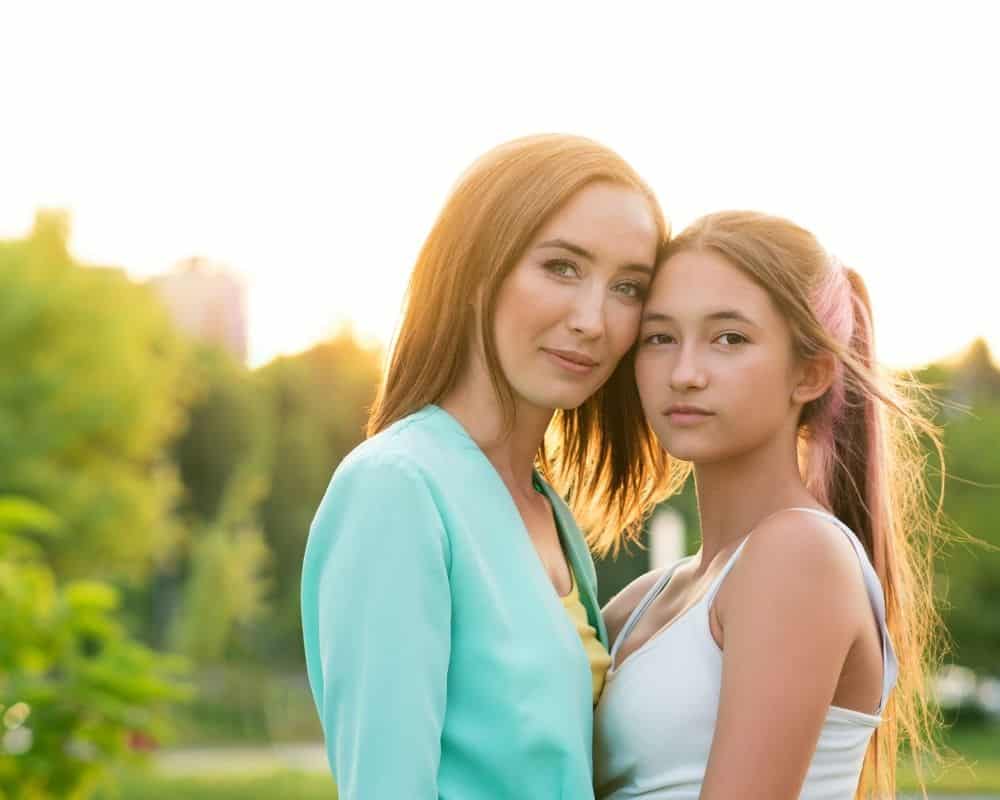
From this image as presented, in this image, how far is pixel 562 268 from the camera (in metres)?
2.70

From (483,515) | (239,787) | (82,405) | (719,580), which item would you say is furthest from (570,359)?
(82,405)

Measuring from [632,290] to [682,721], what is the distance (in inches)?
30.5

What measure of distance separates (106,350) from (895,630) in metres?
31.4

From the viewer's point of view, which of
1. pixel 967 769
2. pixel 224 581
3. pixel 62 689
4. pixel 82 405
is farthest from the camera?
pixel 224 581

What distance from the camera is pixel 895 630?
280cm

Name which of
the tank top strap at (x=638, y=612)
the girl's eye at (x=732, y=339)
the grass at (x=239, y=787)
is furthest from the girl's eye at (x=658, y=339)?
the grass at (x=239, y=787)

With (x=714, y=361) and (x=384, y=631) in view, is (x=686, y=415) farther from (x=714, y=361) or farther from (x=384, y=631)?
(x=384, y=631)

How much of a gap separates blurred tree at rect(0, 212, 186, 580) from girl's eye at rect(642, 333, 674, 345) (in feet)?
94.0

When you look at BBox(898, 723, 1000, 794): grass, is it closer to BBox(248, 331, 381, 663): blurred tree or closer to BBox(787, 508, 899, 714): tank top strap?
BBox(787, 508, 899, 714): tank top strap

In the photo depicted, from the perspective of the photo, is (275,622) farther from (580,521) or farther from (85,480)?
(580,521)

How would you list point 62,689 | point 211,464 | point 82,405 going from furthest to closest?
1. point 211,464
2. point 82,405
3. point 62,689

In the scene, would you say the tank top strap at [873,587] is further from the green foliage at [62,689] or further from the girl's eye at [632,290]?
the green foliage at [62,689]

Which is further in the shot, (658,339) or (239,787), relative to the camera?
(239,787)

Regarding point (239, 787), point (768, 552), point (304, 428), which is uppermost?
point (768, 552)
